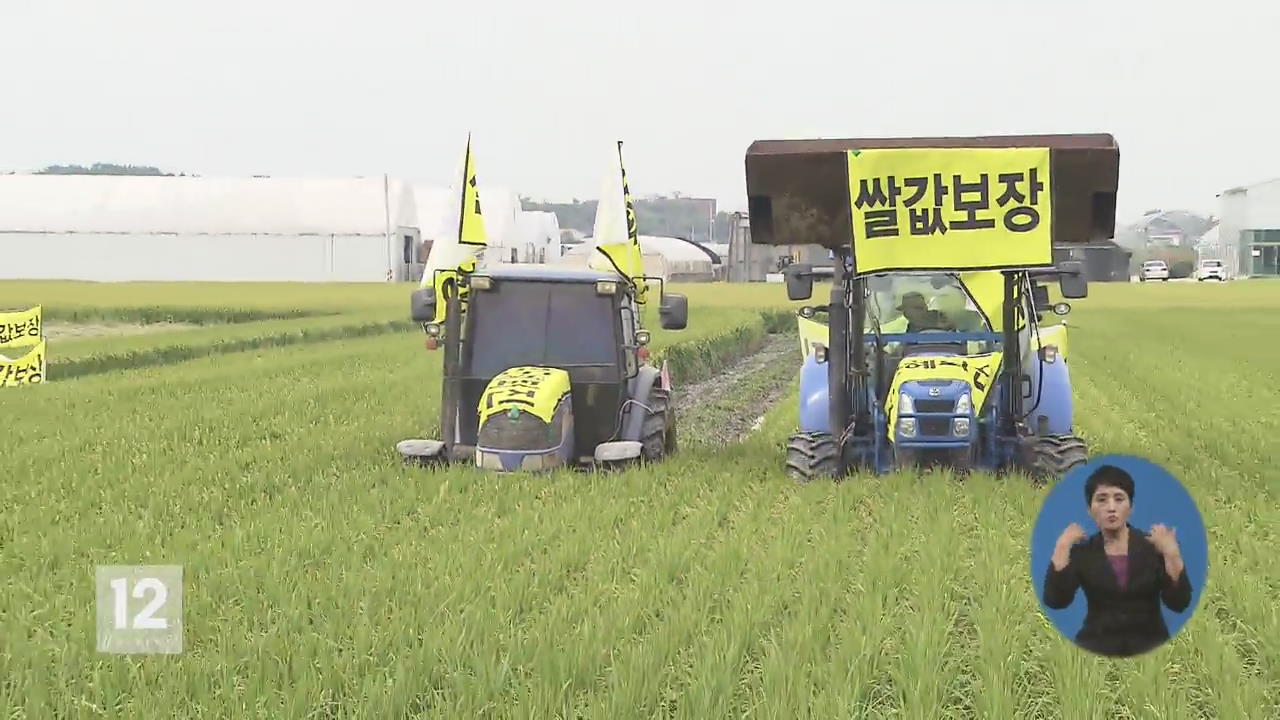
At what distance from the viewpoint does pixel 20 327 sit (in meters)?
18.6

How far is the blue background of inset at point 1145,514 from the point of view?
2.44m

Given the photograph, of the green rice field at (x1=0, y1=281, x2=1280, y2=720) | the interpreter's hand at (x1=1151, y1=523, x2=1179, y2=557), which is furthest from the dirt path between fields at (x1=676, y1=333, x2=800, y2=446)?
the interpreter's hand at (x1=1151, y1=523, x2=1179, y2=557)

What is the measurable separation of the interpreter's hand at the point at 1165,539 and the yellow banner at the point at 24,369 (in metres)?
16.8

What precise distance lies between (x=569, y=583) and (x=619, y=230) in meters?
5.06

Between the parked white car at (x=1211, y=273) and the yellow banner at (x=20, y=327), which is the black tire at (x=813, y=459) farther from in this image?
the parked white car at (x=1211, y=273)

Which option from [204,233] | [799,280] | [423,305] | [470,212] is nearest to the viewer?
[799,280]

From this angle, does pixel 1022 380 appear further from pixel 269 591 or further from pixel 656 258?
pixel 656 258

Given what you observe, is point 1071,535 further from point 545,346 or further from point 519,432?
point 545,346

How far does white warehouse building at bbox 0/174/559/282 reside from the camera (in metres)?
62.9

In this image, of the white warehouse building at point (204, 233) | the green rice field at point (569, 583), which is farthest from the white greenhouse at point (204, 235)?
the green rice field at point (569, 583)

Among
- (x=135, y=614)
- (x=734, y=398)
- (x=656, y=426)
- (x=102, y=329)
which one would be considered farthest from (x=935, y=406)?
(x=102, y=329)

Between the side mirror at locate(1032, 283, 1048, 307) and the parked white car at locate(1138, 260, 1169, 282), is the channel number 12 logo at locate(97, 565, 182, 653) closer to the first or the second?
the side mirror at locate(1032, 283, 1048, 307)

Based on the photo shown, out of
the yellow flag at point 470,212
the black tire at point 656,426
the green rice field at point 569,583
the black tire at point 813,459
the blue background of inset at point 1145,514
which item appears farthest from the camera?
the yellow flag at point 470,212

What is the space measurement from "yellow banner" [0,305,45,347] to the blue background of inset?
59.3 feet
